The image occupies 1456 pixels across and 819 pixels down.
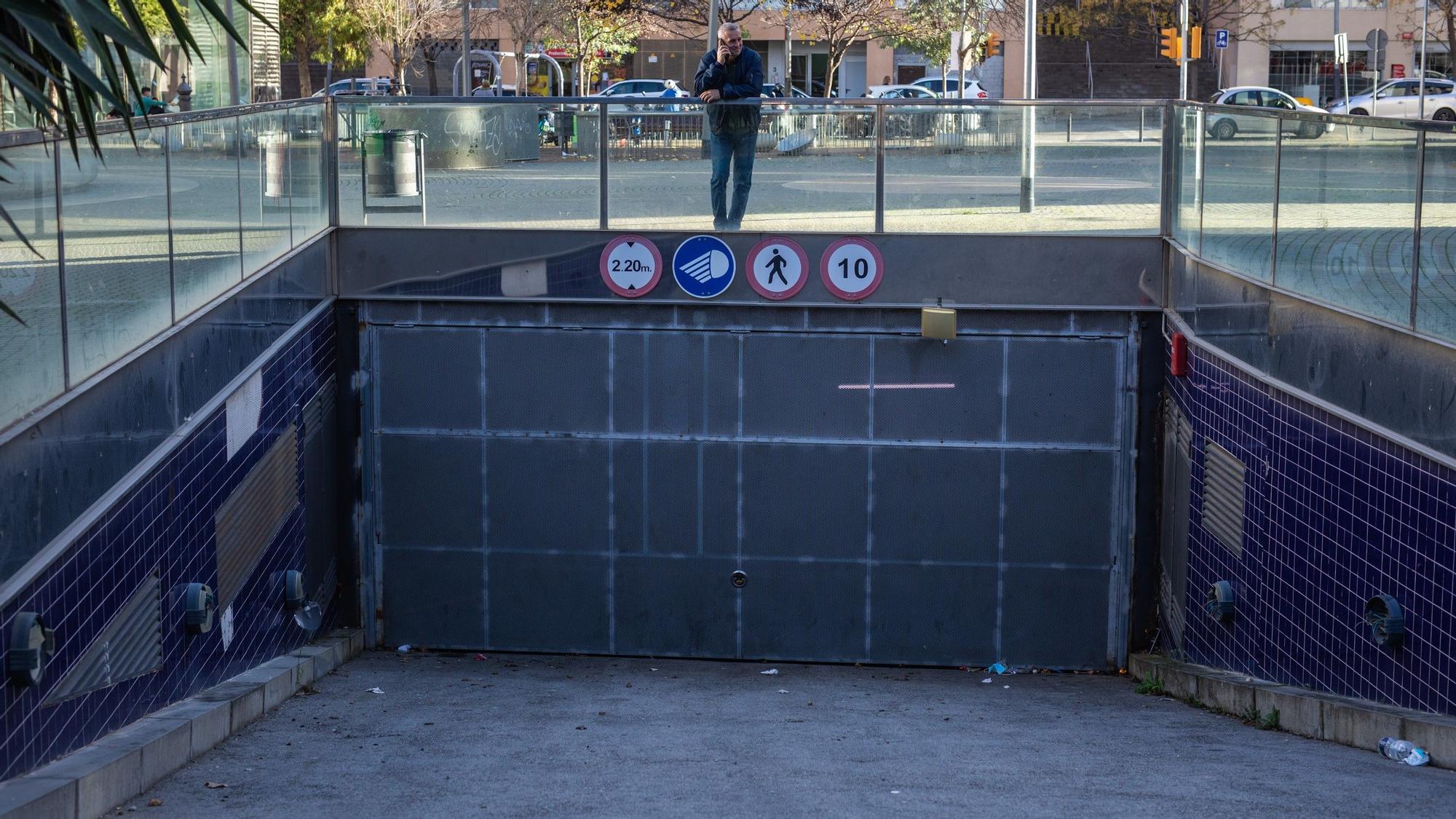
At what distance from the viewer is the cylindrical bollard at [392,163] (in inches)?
464

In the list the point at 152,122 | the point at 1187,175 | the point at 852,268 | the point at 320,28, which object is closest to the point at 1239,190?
the point at 1187,175

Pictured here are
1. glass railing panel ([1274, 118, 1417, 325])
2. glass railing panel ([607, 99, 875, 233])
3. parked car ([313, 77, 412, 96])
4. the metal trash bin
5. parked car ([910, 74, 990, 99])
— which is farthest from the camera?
parked car ([910, 74, 990, 99])

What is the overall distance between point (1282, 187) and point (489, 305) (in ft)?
19.6

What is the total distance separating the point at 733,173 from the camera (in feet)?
38.1

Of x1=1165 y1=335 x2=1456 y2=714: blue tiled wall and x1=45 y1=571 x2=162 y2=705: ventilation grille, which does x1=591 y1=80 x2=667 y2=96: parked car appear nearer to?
x1=1165 y1=335 x2=1456 y2=714: blue tiled wall

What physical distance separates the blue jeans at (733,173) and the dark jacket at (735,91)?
0.21ft

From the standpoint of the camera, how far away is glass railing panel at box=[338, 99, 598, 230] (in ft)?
38.3

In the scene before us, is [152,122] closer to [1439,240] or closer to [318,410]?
[318,410]

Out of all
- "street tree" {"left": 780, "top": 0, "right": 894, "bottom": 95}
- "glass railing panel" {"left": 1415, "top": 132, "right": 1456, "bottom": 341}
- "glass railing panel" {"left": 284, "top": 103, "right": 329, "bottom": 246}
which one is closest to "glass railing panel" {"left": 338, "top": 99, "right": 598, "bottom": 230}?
"glass railing panel" {"left": 284, "top": 103, "right": 329, "bottom": 246}

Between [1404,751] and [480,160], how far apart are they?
790 centimetres

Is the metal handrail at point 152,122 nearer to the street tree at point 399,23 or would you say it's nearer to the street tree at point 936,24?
the street tree at point 399,23

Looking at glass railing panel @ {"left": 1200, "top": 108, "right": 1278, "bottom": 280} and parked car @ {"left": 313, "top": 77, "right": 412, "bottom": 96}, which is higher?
parked car @ {"left": 313, "top": 77, "right": 412, "bottom": 96}

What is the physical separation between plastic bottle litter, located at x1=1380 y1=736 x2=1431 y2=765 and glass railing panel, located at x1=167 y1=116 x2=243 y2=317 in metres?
5.93

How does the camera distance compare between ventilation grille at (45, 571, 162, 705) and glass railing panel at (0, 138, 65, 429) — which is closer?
glass railing panel at (0, 138, 65, 429)
